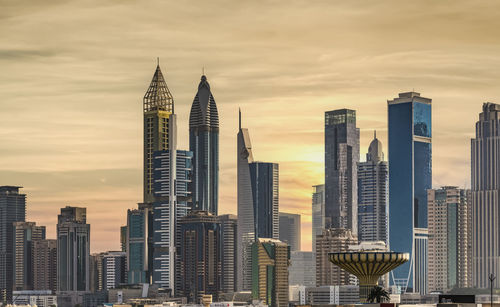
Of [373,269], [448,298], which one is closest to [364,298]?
[373,269]

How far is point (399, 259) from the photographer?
531 feet

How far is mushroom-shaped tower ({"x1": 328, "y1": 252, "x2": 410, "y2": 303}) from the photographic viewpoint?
162m

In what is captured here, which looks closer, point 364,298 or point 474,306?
point 474,306

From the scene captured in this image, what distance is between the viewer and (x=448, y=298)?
462ft

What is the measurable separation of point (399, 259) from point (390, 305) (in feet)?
88.7

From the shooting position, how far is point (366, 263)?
16300 centimetres

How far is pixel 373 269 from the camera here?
164 m

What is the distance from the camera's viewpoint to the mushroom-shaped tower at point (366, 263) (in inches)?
6373

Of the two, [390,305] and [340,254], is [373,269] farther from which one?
[390,305]

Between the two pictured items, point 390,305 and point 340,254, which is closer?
point 390,305

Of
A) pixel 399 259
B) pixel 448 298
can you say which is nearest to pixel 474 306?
pixel 448 298

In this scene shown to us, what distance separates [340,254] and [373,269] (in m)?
5.58

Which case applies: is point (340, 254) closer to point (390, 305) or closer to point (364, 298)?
point (364, 298)

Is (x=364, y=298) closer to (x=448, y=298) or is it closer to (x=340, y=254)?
(x=340, y=254)
